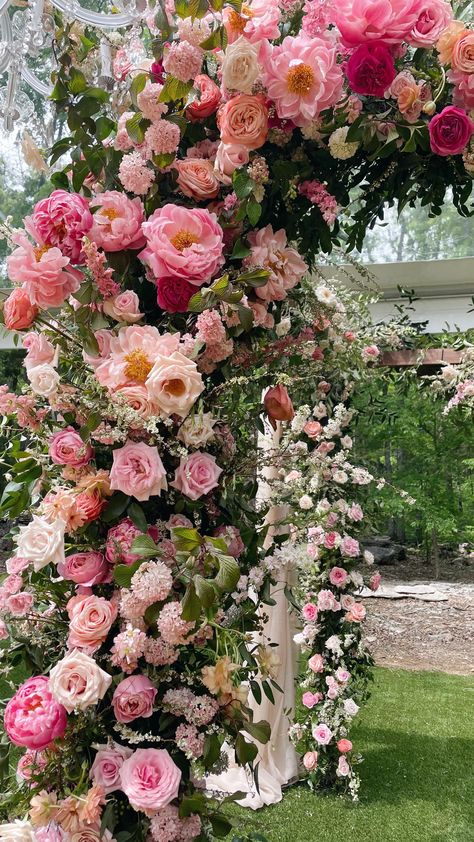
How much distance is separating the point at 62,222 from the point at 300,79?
43cm

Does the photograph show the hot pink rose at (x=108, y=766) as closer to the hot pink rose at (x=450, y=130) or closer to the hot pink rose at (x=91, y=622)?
the hot pink rose at (x=91, y=622)

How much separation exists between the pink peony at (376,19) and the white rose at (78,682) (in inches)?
39.6

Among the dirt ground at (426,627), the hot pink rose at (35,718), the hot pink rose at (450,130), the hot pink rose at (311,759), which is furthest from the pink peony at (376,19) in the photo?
the dirt ground at (426,627)

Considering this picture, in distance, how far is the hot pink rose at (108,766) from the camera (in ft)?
3.69

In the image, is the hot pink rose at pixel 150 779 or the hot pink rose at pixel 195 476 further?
the hot pink rose at pixel 195 476

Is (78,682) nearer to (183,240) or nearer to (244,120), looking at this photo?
(183,240)

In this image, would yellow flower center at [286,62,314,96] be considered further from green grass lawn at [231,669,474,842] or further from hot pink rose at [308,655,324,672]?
hot pink rose at [308,655,324,672]

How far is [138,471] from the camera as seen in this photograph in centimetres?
113

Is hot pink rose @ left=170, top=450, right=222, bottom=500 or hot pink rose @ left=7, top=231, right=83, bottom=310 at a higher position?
hot pink rose @ left=7, top=231, right=83, bottom=310

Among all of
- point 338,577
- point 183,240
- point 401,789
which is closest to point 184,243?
point 183,240

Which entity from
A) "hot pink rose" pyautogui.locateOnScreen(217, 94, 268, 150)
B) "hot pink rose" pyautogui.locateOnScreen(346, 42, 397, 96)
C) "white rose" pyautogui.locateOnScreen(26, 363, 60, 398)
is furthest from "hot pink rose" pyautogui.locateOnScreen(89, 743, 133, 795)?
"hot pink rose" pyautogui.locateOnScreen(346, 42, 397, 96)

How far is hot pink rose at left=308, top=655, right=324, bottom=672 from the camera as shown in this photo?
3.44 m

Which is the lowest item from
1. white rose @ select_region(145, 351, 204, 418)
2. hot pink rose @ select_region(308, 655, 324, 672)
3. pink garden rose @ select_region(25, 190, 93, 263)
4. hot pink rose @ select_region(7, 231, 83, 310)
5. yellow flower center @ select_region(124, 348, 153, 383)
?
hot pink rose @ select_region(308, 655, 324, 672)

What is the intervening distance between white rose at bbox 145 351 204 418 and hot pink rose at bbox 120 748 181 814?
0.51 m
